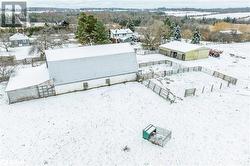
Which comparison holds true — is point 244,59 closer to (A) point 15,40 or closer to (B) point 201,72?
(B) point 201,72

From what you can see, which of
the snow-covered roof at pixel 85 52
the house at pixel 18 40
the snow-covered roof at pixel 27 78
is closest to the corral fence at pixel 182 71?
the snow-covered roof at pixel 85 52

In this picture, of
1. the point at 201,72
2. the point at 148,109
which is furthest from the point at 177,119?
the point at 201,72

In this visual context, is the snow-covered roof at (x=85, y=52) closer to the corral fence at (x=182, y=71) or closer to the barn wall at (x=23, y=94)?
the corral fence at (x=182, y=71)

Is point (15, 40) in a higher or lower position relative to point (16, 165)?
higher

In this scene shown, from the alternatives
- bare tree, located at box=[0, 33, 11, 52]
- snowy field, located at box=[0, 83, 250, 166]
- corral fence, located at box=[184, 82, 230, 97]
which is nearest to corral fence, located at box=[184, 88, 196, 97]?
corral fence, located at box=[184, 82, 230, 97]

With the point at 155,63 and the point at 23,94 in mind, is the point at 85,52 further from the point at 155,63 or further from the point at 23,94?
the point at 155,63

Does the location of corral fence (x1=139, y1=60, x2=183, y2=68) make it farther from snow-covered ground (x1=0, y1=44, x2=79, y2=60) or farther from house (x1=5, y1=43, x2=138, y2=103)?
snow-covered ground (x1=0, y1=44, x2=79, y2=60)
